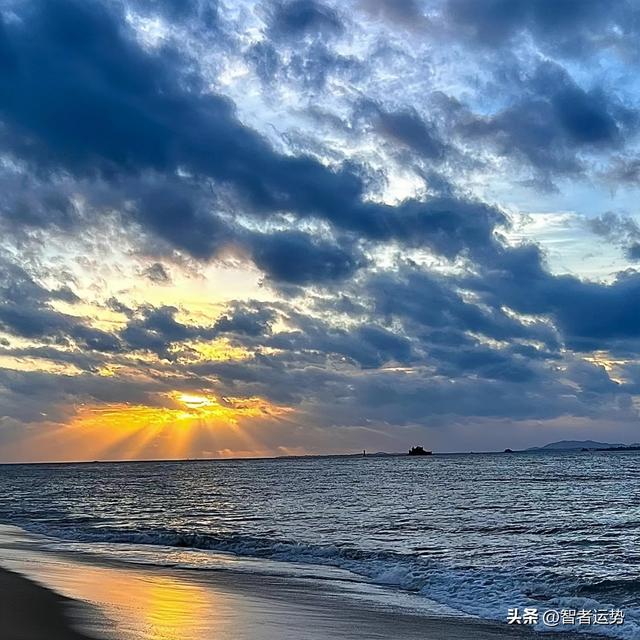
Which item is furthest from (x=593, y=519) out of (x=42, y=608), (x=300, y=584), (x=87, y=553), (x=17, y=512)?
(x=17, y=512)

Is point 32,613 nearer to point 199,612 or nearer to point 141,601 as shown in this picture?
point 141,601

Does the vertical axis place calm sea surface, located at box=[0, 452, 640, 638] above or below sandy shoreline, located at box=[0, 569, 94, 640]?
below

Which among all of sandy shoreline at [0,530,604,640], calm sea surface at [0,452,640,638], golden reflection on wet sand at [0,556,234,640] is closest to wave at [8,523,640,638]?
calm sea surface at [0,452,640,638]

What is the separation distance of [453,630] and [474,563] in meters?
11.6

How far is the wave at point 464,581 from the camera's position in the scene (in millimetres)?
18656

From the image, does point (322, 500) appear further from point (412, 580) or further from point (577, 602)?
point (577, 602)

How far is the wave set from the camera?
18.7 m

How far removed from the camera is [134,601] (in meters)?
16.0

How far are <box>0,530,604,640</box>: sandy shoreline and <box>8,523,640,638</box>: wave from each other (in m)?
2.69

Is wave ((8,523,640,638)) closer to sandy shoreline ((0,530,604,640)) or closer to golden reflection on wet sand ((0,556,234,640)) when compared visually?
sandy shoreline ((0,530,604,640))

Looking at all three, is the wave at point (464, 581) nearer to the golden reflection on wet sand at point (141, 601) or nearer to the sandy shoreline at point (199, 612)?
the sandy shoreline at point (199, 612)

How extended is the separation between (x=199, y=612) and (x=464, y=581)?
408 inches

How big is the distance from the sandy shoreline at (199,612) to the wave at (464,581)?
8.82 feet

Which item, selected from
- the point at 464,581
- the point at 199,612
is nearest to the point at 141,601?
the point at 199,612
